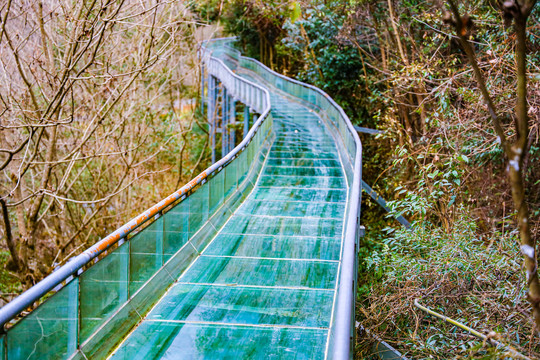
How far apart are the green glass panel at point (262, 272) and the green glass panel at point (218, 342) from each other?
4.67ft

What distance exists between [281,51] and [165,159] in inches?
498

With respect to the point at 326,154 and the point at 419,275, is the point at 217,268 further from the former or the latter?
the point at 326,154

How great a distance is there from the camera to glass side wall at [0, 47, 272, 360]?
3867 millimetres

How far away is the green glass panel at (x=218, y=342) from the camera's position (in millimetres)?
5141

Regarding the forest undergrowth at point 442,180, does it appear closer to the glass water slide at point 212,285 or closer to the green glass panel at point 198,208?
the glass water slide at point 212,285

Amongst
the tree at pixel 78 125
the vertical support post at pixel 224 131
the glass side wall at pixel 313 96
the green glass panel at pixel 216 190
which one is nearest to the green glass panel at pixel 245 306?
the green glass panel at pixel 216 190

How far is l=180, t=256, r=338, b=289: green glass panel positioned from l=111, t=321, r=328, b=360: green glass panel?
142 centimetres

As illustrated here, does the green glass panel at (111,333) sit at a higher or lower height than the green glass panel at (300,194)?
lower

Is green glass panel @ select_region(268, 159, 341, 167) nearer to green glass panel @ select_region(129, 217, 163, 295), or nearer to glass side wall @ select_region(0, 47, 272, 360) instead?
glass side wall @ select_region(0, 47, 272, 360)

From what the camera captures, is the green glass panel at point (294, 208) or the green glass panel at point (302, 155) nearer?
the green glass panel at point (294, 208)

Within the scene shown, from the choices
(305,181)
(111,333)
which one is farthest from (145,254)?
(305,181)

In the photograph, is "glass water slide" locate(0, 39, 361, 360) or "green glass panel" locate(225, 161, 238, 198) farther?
"green glass panel" locate(225, 161, 238, 198)

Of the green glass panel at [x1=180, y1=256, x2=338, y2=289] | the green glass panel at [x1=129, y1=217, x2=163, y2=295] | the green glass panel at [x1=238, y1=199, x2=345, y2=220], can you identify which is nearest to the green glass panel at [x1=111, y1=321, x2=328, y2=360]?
the green glass panel at [x1=129, y1=217, x2=163, y2=295]

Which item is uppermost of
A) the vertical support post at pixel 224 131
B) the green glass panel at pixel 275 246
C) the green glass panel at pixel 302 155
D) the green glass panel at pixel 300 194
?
the vertical support post at pixel 224 131
